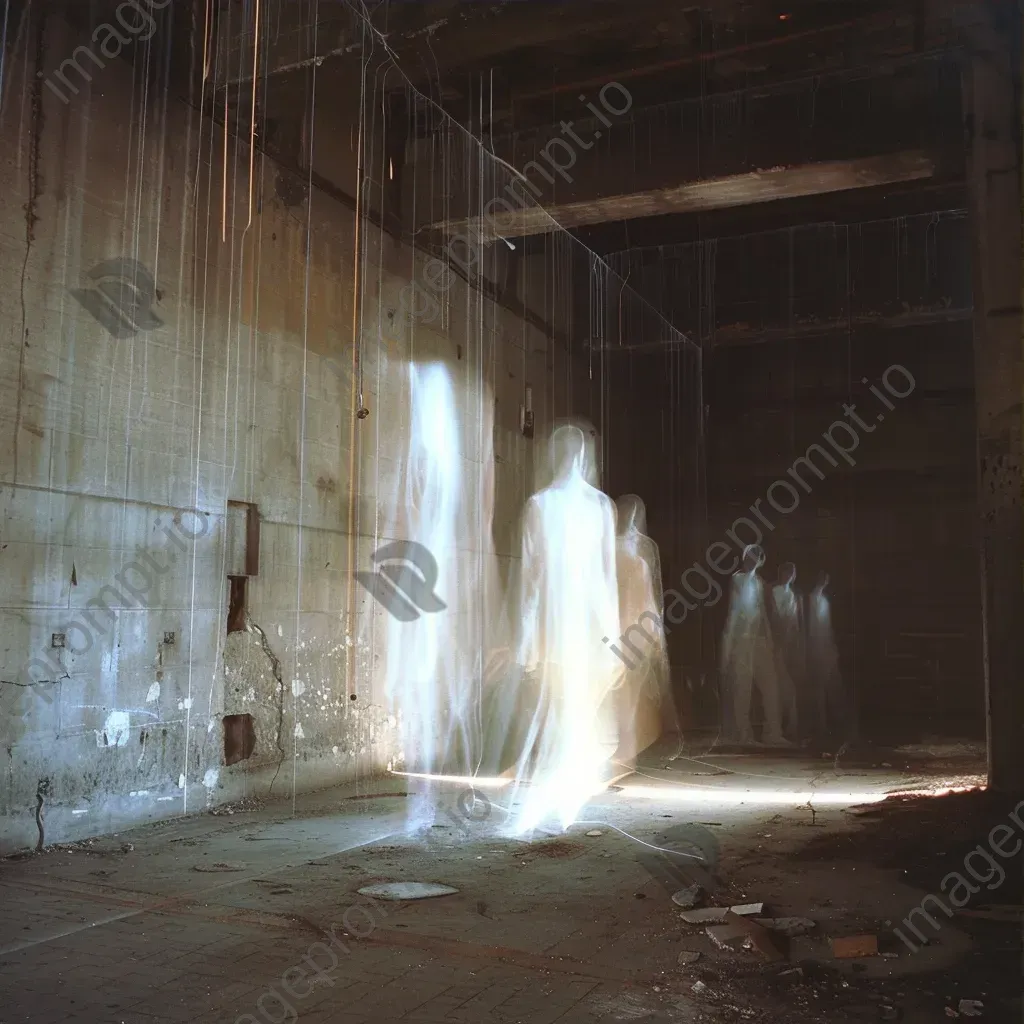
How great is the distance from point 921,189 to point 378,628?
904cm

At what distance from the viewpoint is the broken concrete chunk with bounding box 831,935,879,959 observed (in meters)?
4.32

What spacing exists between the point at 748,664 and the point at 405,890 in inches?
357

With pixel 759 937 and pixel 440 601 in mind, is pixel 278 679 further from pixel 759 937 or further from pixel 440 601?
pixel 759 937

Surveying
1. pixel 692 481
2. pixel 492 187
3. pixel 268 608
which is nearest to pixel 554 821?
pixel 268 608

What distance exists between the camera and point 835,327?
15320 mm

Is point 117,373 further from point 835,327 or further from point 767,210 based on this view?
point 835,327

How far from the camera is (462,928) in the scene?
4.71m

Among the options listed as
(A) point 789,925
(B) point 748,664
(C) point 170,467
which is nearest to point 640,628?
(B) point 748,664

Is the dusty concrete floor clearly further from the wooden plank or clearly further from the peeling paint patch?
the wooden plank

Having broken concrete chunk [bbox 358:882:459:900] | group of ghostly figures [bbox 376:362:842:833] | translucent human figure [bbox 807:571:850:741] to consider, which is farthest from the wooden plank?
broken concrete chunk [bbox 358:882:459:900]

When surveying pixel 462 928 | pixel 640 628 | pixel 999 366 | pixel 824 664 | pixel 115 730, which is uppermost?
pixel 999 366

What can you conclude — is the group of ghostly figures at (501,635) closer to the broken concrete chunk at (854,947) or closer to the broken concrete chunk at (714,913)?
the broken concrete chunk at (714,913)

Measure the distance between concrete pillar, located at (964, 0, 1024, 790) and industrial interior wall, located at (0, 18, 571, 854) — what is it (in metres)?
5.59

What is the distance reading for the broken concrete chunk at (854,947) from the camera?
432cm
